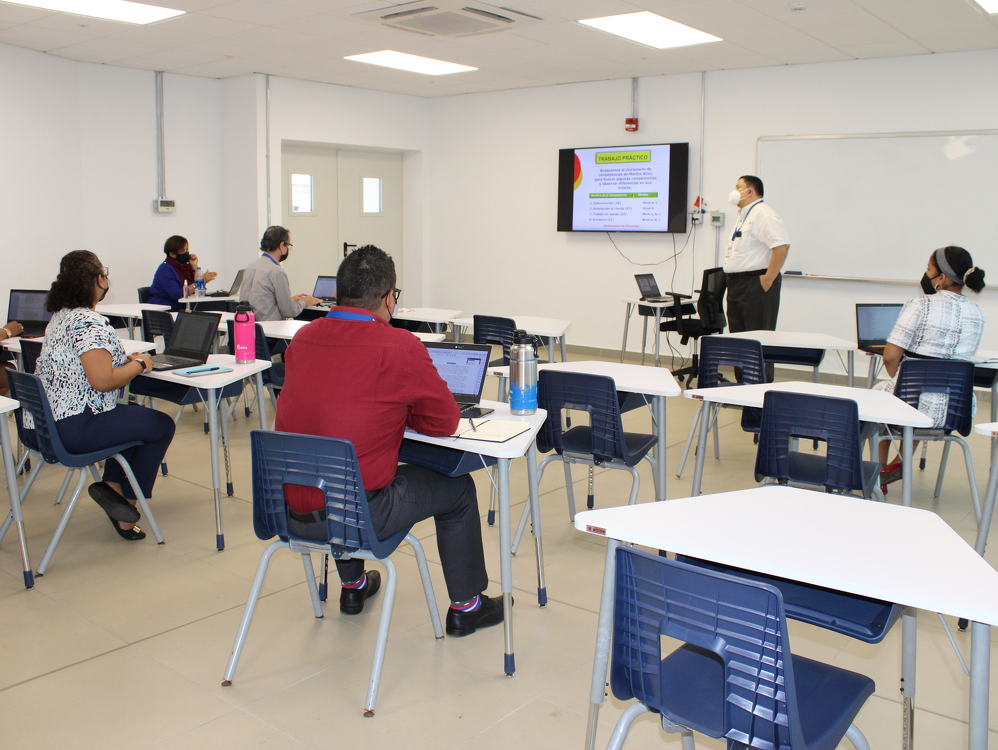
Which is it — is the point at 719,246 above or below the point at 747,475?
above

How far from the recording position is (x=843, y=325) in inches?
297

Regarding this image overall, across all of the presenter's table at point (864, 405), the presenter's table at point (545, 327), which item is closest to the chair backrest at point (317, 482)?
the presenter's table at point (864, 405)

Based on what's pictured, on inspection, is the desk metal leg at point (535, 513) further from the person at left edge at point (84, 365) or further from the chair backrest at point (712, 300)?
the chair backrest at point (712, 300)

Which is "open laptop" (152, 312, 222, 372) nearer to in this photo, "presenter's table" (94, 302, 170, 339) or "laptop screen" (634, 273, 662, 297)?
"presenter's table" (94, 302, 170, 339)

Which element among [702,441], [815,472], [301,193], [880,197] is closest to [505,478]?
[815,472]

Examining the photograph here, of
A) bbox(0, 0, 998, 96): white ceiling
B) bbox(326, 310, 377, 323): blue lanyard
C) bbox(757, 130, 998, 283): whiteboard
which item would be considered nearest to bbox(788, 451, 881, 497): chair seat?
bbox(326, 310, 377, 323): blue lanyard

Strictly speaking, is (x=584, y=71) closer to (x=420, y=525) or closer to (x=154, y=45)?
(x=154, y=45)

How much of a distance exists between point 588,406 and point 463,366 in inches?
23.4

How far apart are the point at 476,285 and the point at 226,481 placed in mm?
5953

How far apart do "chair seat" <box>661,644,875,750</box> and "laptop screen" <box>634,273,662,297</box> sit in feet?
20.1

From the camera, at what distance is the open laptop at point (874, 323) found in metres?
5.26

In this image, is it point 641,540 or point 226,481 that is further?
point 226,481

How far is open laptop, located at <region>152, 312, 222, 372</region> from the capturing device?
4.15 m

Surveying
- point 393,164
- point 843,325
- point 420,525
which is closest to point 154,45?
point 393,164
